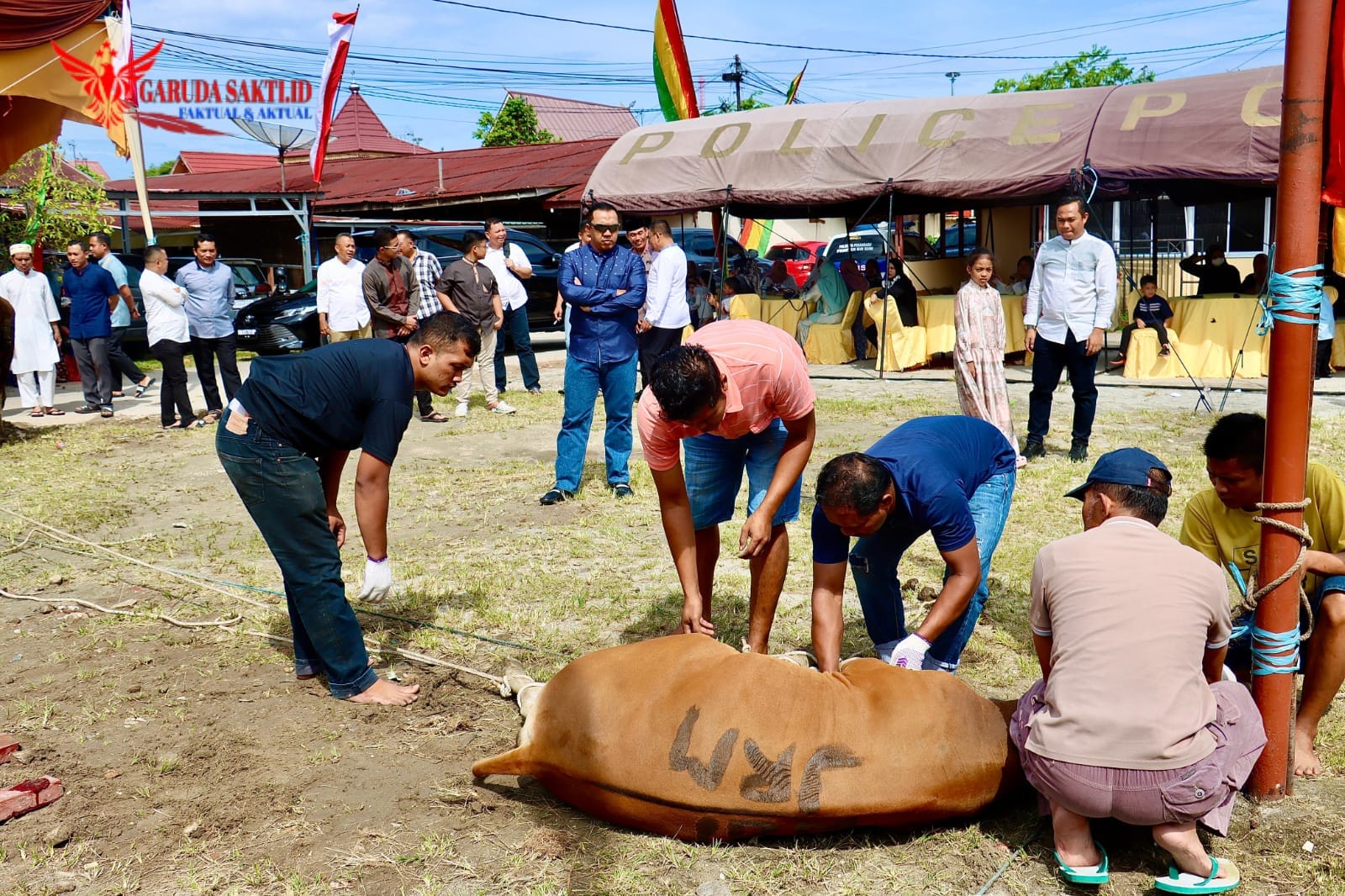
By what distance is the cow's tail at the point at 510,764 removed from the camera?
3.19 metres

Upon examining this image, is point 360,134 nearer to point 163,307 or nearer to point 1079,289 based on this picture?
point 163,307

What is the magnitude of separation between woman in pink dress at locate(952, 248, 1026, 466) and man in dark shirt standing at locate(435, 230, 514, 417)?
4872 millimetres

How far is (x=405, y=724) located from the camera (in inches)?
157

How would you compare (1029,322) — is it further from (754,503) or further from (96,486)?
(96,486)

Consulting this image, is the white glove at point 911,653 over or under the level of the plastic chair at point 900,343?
under

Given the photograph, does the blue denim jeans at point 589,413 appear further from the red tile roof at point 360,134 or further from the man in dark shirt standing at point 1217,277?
the red tile roof at point 360,134

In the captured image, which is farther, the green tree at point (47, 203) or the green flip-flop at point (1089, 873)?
the green tree at point (47, 203)

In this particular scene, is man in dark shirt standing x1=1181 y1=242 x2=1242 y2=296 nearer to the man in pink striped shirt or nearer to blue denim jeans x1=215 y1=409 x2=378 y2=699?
the man in pink striped shirt

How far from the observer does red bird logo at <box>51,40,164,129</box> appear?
10.7 meters

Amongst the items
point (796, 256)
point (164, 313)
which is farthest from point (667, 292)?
point (796, 256)

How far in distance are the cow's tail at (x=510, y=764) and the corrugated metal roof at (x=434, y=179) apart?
58.2 ft

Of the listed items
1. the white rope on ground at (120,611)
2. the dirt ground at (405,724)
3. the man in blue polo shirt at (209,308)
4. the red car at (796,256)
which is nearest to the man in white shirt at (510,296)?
the man in blue polo shirt at (209,308)

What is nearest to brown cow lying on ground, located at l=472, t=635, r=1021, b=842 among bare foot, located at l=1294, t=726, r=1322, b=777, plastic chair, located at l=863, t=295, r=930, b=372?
bare foot, located at l=1294, t=726, r=1322, b=777

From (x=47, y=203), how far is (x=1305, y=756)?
46.6 feet
